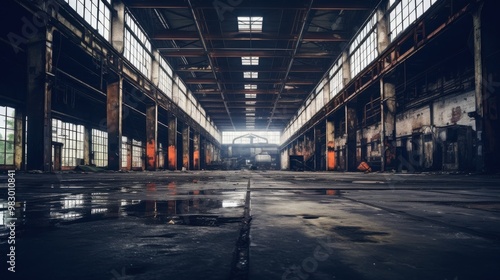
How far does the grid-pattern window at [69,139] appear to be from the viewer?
57.4 feet

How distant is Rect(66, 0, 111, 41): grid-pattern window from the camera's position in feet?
38.5

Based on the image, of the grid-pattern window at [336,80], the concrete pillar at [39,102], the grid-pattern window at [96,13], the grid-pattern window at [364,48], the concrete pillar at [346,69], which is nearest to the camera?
the concrete pillar at [39,102]

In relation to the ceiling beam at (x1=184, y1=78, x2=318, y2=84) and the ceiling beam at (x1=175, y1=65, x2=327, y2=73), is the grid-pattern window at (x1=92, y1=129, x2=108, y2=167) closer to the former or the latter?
the ceiling beam at (x1=175, y1=65, x2=327, y2=73)

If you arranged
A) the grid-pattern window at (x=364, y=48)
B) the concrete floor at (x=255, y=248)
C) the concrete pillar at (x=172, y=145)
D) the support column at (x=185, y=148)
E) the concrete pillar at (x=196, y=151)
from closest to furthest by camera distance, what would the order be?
the concrete floor at (x=255, y=248), the grid-pattern window at (x=364, y=48), the concrete pillar at (x=172, y=145), the support column at (x=185, y=148), the concrete pillar at (x=196, y=151)

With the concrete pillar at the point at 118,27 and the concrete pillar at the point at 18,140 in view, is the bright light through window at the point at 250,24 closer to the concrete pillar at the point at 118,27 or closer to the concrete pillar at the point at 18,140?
the concrete pillar at the point at 118,27

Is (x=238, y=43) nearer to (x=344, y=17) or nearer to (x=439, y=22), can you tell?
(x=344, y=17)

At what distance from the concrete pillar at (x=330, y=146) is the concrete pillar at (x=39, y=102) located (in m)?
18.6

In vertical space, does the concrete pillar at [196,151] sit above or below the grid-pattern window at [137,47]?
below

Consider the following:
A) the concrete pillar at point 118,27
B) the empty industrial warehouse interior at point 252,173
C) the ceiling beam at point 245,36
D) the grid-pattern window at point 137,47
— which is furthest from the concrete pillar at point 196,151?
the concrete pillar at point 118,27

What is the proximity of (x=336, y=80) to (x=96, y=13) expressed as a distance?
52.2 feet

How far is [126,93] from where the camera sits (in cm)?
1742

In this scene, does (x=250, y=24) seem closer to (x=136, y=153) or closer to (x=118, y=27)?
(x=118, y=27)

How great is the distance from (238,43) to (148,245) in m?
21.3

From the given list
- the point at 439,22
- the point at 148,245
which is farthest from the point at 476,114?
the point at 148,245
